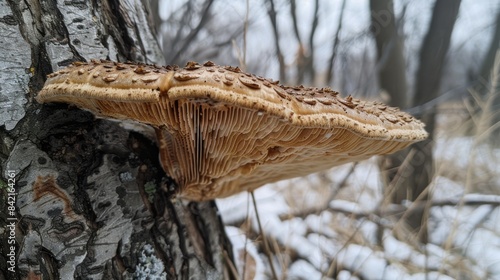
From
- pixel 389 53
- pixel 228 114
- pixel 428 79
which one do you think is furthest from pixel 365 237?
pixel 428 79

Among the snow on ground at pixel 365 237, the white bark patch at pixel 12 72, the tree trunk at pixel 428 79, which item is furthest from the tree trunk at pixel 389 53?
the white bark patch at pixel 12 72

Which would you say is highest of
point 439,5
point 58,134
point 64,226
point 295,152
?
point 439,5

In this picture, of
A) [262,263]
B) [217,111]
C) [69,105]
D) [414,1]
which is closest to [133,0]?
[69,105]

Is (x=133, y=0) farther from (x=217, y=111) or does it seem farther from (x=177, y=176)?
(x=217, y=111)

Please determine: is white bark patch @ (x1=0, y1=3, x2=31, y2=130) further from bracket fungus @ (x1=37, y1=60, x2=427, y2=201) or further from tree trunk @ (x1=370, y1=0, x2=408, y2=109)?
tree trunk @ (x1=370, y1=0, x2=408, y2=109)

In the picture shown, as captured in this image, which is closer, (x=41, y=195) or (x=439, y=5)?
(x=41, y=195)

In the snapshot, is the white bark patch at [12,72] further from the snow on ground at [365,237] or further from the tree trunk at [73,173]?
the snow on ground at [365,237]

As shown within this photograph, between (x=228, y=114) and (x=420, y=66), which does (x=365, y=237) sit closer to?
(x=228, y=114)
